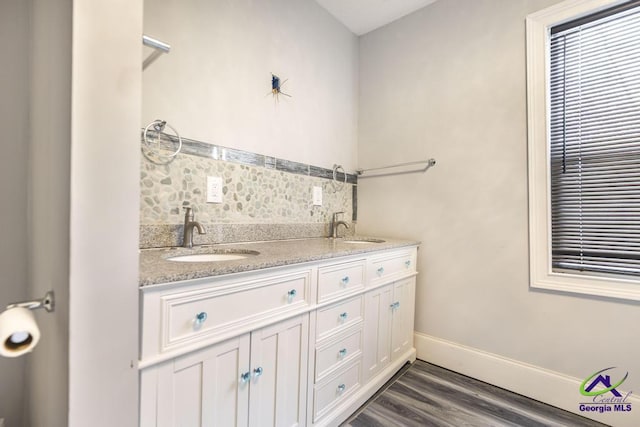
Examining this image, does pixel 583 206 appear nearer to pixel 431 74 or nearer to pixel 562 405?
pixel 562 405

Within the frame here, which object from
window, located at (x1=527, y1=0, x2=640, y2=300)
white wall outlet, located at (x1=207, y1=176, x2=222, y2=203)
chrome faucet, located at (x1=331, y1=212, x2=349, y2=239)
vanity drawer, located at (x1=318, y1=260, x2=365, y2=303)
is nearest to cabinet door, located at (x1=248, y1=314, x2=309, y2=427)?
vanity drawer, located at (x1=318, y1=260, x2=365, y2=303)

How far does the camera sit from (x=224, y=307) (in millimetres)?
894

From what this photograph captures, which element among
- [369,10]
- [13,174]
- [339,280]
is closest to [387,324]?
[339,280]

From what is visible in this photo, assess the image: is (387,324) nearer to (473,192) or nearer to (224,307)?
(473,192)

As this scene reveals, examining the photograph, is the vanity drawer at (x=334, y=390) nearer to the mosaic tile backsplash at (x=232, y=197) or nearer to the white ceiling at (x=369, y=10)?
the mosaic tile backsplash at (x=232, y=197)

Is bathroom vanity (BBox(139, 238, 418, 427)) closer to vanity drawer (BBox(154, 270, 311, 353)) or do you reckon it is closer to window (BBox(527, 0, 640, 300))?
vanity drawer (BBox(154, 270, 311, 353))

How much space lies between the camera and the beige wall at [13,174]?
3.11 feet

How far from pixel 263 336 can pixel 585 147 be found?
6.38 feet

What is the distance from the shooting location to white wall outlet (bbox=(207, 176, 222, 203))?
4.73 feet

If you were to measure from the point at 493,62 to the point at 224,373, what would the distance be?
89.3 inches

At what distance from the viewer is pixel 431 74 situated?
2070 mm

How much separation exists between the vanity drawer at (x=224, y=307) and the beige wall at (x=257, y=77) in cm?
88

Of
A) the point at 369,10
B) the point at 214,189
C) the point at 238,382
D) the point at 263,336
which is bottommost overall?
the point at 238,382

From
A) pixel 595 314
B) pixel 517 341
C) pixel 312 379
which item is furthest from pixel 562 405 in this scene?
pixel 312 379
